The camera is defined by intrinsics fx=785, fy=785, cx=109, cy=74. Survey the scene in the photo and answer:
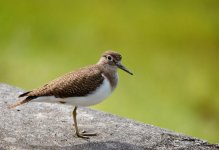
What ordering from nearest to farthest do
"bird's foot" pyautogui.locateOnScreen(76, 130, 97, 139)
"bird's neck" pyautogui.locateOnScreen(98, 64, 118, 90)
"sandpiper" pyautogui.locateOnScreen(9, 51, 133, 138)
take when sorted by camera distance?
"sandpiper" pyautogui.locateOnScreen(9, 51, 133, 138) < "bird's neck" pyautogui.locateOnScreen(98, 64, 118, 90) < "bird's foot" pyautogui.locateOnScreen(76, 130, 97, 139)

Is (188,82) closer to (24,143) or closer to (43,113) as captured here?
(43,113)

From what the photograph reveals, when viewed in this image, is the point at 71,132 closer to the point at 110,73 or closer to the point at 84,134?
the point at 84,134

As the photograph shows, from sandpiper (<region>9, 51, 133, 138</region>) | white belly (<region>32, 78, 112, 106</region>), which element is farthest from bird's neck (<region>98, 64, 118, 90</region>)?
white belly (<region>32, 78, 112, 106</region>)

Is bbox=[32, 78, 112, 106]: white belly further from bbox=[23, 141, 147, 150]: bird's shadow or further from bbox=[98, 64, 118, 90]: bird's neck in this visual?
bbox=[23, 141, 147, 150]: bird's shadow

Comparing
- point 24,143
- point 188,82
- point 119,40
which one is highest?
point 119,40

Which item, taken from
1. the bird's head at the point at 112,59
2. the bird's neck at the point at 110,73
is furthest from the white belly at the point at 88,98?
the bird's head at the point at 112,59

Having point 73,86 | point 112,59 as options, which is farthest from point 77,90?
point 112,59

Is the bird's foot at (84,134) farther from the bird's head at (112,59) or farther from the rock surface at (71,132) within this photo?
the bird's head at (112,59)

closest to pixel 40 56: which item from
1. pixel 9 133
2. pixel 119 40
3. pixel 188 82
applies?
pixel 119 40
